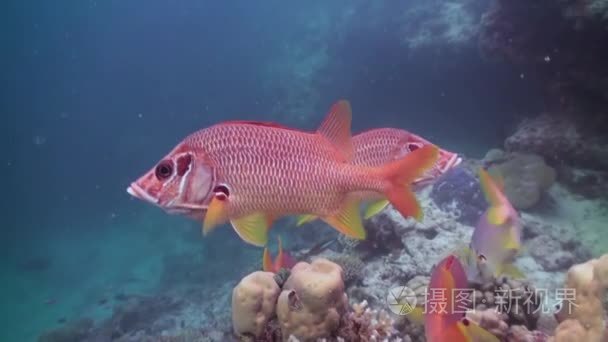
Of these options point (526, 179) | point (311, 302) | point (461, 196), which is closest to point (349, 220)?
point (311, 302)

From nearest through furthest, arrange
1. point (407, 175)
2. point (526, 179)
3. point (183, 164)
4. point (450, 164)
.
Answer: point (183, 164)
point (407, 175)
point (450, 164)
point (526, 179)

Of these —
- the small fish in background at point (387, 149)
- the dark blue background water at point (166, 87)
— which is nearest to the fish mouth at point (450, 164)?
the small fish in background at point (387, 149)

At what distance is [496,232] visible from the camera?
332cm

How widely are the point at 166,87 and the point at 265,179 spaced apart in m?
88.6

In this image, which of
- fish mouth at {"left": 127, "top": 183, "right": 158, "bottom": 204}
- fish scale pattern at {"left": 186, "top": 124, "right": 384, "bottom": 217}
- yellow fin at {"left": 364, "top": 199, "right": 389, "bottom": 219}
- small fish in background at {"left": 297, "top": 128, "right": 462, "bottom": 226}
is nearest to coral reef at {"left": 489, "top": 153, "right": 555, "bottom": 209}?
small fish in background at {"left": 297, "top": 128, "right": 462, "bottom": 226}

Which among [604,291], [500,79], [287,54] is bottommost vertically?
[604,291]

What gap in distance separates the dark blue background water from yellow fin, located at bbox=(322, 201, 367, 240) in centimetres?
1481

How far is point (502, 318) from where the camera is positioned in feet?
11.7

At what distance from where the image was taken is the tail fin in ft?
7.62

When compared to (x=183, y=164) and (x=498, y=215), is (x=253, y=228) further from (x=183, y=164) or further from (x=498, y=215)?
(x=498, y=215)

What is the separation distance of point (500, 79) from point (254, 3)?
86362mm

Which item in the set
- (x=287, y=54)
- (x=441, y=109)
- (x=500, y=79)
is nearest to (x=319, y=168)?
(x=500, y=79)

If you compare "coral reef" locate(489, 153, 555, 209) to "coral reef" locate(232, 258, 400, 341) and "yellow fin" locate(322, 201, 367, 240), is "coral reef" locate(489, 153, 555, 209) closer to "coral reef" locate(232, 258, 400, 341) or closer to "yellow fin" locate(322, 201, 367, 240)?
"coral reef" locate(232, 258, 400, 341)

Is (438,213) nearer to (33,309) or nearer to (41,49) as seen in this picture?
(33,309)
